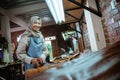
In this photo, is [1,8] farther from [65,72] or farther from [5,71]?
[65,72]

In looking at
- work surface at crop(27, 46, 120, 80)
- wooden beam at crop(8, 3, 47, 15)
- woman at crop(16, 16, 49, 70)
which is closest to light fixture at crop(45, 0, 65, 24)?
woman at crop(16, 16, 49, 70)

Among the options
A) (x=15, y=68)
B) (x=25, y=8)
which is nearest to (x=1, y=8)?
(x=25, y=8)

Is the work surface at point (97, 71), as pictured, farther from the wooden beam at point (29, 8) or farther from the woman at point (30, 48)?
the wooden beam at point (29, 8)

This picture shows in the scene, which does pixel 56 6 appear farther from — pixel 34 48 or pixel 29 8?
pixel 29 8

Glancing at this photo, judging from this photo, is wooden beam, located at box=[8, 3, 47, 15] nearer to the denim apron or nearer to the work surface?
the denim apron

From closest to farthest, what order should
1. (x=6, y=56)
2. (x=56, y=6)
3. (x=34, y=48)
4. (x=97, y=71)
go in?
(x=97, y=71), (x=34, y=48), (x=56, y=6), (x=6, y=56)

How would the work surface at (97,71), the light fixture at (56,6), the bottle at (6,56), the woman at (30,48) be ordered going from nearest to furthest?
the work surface at (97,71)
the woman at (30,48)
the light fixture at (56,6)
the bottle at (6,56)

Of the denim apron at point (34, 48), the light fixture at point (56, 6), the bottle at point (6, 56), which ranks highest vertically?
the light fixture at point (56, 6)

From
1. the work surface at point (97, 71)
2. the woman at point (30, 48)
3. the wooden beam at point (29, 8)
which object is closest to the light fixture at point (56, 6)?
the woman at point (30, 48)

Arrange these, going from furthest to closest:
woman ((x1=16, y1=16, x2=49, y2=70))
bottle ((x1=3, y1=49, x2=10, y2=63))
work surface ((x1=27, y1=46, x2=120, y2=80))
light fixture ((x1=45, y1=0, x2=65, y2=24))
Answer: bottle ((x1=3, y1=49, x2=10, y2=63)), light fixture ((x1=45, y1=0, x2=65, y2=24)), woman ((x1=16, y1=16, x2=49, y2=70)), work surface ((x1=27, y1=46, x2=120, y2=80))

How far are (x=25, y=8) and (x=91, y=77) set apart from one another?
6358mm

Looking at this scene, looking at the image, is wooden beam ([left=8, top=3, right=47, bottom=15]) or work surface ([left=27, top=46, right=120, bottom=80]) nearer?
work surface ([left=27, top=46, right=120, bottom=80])

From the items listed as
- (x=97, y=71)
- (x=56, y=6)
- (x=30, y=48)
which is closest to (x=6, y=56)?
(x=56, y=6)

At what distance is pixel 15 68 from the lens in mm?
5965
